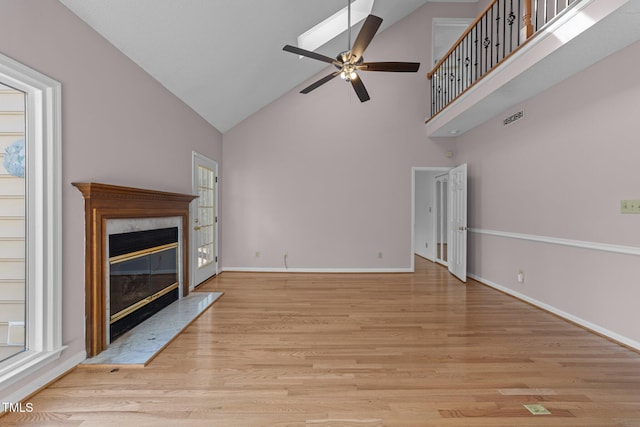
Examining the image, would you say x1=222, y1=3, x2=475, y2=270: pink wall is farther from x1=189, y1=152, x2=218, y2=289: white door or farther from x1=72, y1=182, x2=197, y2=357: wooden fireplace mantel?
x1=72, y1=182, x2=197, y2=357: wooden fireplace mantel

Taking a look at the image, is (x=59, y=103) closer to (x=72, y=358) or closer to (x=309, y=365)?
(x=72, y=358)

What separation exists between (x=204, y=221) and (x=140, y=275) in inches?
80.6

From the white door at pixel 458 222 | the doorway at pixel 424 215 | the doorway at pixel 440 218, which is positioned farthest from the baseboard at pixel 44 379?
the doorway at pixel 424 215

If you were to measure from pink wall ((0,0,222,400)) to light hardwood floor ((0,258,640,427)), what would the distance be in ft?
2.02

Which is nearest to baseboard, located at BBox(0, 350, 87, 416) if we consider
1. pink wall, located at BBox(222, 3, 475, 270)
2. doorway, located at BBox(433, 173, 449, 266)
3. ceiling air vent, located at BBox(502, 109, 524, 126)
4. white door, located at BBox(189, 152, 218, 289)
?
white door, located at BBox(189, 152, 218, 289)

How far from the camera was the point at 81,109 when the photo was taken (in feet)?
7.79

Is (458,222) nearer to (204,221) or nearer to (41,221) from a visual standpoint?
(204,221)

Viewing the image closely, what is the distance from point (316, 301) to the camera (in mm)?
4008

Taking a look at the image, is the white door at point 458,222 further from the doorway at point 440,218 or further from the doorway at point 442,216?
the doorway at point 440,218

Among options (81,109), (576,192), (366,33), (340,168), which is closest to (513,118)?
(576,192)

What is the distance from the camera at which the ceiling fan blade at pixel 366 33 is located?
2.58m

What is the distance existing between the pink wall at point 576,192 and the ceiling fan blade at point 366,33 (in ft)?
7.24

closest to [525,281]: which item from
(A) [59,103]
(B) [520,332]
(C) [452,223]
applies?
(B) [520,332]

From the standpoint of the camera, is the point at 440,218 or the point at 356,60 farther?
the point at 440,218
